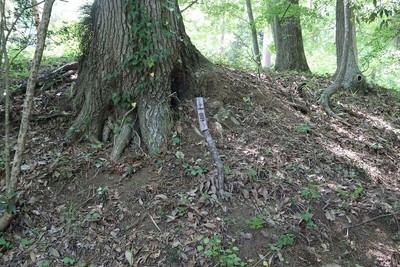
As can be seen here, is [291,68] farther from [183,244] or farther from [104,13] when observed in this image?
[183,244]

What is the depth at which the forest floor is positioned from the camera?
3393 millimetres

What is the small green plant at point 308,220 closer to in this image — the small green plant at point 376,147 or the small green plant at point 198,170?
the small green plant at point 198,170

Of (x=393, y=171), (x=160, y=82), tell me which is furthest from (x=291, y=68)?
(x=160, y=82)

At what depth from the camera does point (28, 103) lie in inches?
140

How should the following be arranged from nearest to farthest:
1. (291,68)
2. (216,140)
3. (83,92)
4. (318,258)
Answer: (318,258) < (216,140) < (83,92) < (291,68)

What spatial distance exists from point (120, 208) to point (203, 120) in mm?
1439

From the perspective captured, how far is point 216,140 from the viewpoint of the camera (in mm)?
4555

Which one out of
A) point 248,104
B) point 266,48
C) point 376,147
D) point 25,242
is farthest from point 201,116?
point 266,48

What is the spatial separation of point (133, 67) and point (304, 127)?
9.01 ft

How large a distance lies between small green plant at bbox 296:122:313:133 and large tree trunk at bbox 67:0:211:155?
1.96 meters

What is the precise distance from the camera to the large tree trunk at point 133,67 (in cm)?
445

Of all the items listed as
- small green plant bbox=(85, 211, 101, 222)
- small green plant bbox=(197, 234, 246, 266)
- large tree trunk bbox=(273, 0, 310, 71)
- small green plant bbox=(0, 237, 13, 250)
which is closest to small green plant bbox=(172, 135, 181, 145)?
small green plant bbox=(85, 211, 101, 222)

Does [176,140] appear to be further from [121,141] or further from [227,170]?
[227,170]

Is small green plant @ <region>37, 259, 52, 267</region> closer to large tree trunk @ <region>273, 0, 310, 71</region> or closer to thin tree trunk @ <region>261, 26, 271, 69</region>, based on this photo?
large tree trunk @ <region>273, 0, 310, 71</region>
